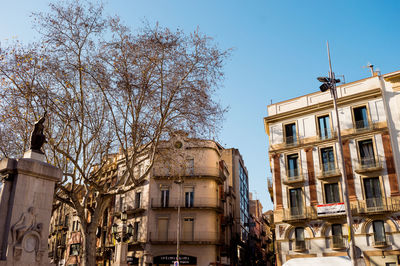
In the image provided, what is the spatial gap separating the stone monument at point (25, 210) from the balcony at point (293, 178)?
20.5 metres

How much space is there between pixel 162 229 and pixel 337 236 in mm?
16988

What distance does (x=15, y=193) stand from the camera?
9.42m

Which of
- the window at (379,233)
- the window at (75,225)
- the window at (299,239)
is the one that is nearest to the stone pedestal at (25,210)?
the window at (299,239)

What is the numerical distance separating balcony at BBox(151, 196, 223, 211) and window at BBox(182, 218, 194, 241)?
1.28m

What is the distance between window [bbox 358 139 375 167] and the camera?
25.1 metres

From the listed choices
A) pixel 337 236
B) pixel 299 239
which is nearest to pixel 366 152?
pixel 337 236

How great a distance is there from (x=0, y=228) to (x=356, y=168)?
23024 millimetres

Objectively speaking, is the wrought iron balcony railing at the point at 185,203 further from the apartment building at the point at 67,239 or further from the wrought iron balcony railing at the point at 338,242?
the wrought iron balcony railing at the point at 338,242

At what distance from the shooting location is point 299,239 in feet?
85.7

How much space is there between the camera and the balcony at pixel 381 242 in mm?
22766

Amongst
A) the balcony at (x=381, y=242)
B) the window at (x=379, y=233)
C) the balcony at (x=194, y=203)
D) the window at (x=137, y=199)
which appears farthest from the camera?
the window at (x=137, y=199)

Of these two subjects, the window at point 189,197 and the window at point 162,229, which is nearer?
the window at point 162,229

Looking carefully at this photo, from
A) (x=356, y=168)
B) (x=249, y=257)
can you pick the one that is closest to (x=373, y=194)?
(x=356, y=168)

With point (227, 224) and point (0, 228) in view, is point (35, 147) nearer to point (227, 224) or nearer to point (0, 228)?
point (0, 228)
